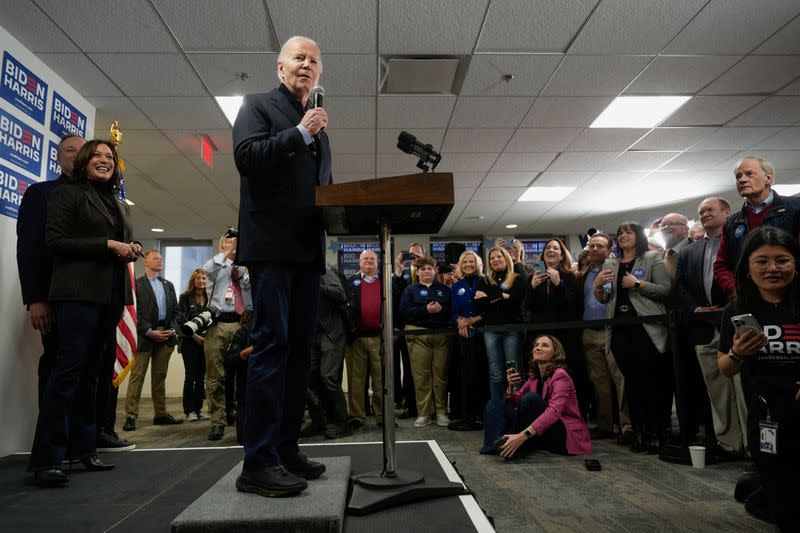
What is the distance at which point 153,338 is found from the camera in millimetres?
4465

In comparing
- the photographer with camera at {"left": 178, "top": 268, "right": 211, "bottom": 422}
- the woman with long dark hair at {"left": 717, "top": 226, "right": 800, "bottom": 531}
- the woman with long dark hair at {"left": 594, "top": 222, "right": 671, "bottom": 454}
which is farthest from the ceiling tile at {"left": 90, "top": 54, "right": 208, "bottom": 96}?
the woman with long dark hair at {"left": 717, "top": 226, "right": 800, "bottom": 531}

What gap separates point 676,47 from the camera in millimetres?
3682

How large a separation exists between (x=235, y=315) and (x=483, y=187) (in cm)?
443

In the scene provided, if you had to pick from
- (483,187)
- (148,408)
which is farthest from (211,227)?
(483,187)

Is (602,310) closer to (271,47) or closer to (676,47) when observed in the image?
(676,47)

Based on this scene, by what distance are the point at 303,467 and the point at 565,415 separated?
81.5 inches

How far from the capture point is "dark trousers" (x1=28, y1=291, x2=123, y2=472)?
177 cm

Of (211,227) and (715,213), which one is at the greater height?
(211,227)

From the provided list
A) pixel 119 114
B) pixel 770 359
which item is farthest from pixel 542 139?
pixel 119 114

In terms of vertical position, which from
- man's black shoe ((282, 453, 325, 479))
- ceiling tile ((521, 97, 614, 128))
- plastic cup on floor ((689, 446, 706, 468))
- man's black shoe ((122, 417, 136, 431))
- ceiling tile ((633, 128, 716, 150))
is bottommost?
man's black shoe ((122, 417, 136, 431))

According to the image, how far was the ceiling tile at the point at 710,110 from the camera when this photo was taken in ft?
14.9

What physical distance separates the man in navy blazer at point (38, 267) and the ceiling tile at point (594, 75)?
357 cm

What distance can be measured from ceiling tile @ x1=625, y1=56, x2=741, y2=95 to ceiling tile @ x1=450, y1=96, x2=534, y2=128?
95 cm

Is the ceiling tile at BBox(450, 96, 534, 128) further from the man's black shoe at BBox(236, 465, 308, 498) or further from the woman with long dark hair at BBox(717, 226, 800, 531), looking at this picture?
the man's black shoe at BBox(236, 465, 308, 498)
